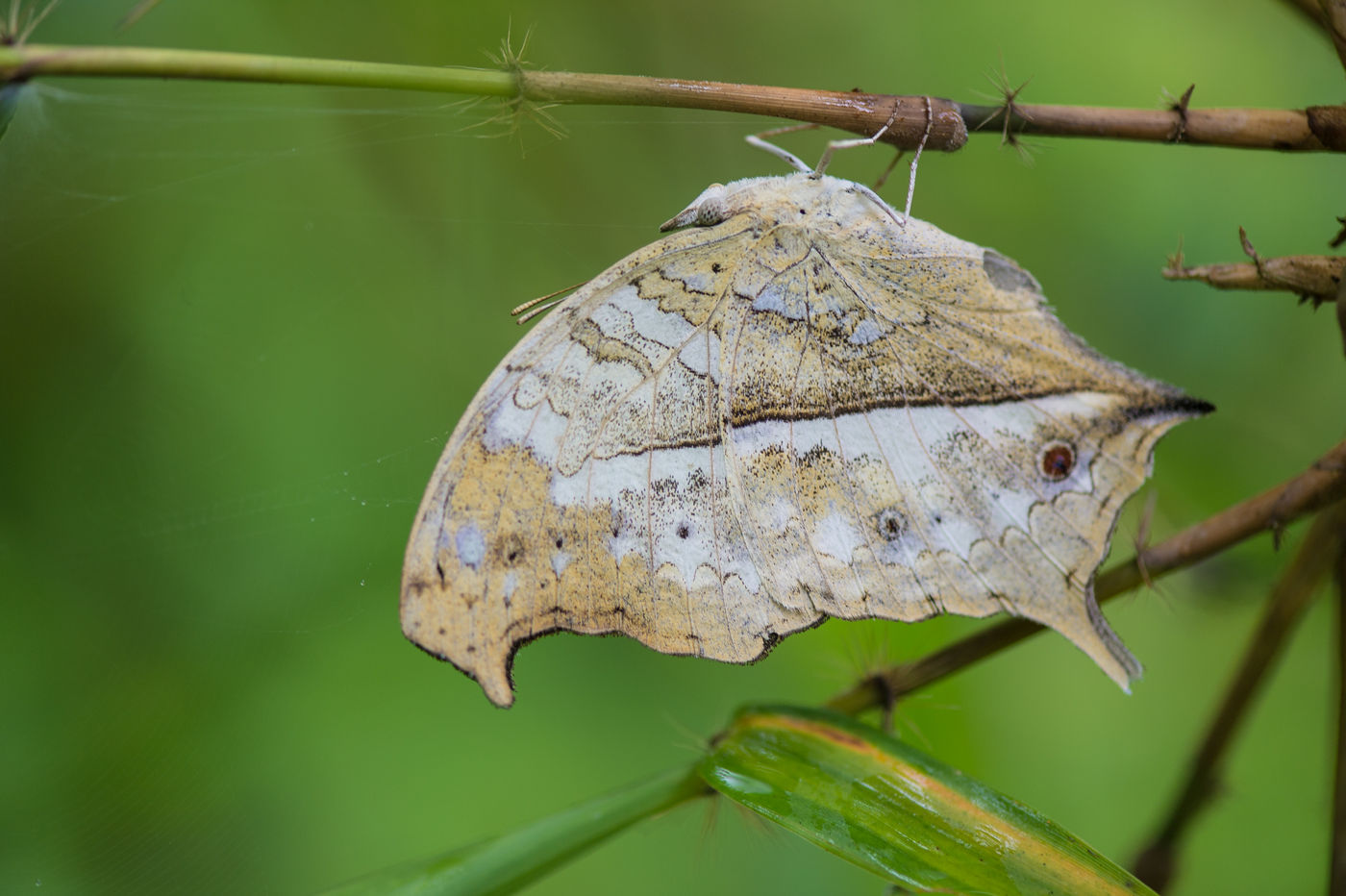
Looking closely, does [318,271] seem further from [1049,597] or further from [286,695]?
[1049,597]

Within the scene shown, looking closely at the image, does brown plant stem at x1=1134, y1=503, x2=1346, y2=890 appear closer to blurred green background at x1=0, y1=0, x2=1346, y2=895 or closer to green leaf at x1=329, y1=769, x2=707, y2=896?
blurred green background at x1=0, y1=0, x2=1346, y2=895

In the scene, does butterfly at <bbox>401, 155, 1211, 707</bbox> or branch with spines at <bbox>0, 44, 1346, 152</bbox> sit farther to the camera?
butterfly at <bbox>401, 155, 1211, 707</bbox>

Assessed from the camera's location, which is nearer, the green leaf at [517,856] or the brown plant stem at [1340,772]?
the green leaf at [517,856]

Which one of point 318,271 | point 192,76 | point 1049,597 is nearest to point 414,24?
point 318,271

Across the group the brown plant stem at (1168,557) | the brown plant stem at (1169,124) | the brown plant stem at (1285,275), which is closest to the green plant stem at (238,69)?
the brown plant stem at (1169,124)

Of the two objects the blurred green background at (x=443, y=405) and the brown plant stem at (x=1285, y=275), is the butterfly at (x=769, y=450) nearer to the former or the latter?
the brown plant stem at (x=1285, y=275)

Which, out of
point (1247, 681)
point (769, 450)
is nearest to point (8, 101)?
point (769, 450)

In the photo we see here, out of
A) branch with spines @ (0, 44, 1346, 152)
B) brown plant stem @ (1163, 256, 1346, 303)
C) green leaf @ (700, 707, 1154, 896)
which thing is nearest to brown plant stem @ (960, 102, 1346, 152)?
branch with spines @ (0, 44, 1346, 152)
